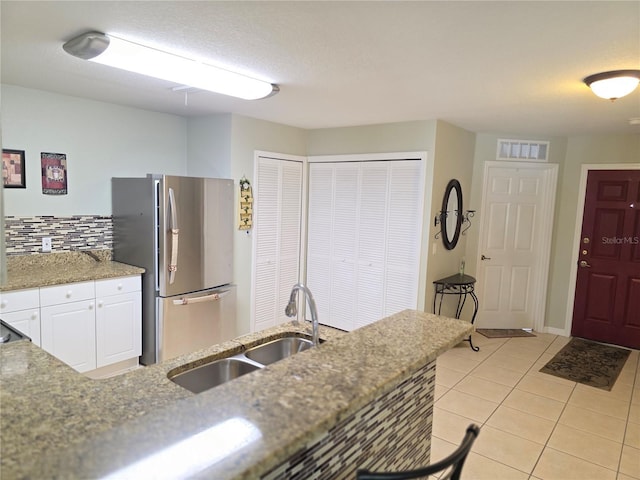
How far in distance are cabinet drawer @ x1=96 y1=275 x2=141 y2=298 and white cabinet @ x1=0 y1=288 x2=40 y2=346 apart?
1.45 feet

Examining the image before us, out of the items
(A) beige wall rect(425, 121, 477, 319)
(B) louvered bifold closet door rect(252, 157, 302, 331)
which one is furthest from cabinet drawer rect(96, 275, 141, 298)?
(A) beige wall rect(425, 121, 477, 319)

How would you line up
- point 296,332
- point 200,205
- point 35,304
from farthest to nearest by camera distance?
1. point 200,205
2. point 35,304
3. point 296,332

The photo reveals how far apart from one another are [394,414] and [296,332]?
63cm

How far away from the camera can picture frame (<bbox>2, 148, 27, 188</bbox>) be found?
10.7 ft

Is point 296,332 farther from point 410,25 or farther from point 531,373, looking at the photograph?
point 531,373

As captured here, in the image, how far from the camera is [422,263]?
4.17 metres

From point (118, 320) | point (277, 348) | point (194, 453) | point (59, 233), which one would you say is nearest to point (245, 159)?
point (59, 233)

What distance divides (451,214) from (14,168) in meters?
4.04

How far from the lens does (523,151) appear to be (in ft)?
15.9

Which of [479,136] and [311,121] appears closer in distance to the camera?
[311,121]

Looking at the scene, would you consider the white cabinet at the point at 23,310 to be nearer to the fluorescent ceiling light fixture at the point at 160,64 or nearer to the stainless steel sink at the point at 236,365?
the fluorescent ceiling light fixture at the point at 160,64

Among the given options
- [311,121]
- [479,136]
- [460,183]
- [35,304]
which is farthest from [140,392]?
[479,136]

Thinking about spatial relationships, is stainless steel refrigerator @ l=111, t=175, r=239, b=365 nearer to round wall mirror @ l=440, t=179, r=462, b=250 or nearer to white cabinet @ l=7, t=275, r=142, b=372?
white cabinet @ l=7, t=275, r=142, b=372

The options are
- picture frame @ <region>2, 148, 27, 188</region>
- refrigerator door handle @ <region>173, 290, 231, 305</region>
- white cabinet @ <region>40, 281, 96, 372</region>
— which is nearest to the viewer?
white cabinet @ <region>40, 281, 96, 372</region>
